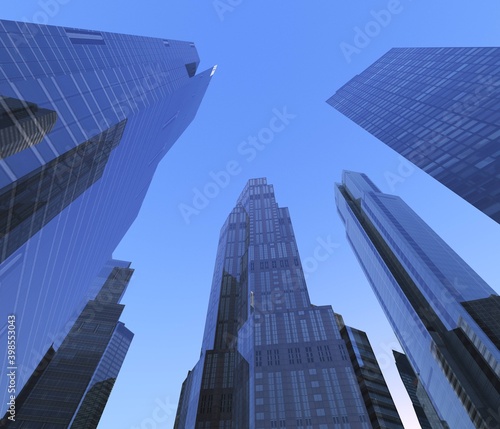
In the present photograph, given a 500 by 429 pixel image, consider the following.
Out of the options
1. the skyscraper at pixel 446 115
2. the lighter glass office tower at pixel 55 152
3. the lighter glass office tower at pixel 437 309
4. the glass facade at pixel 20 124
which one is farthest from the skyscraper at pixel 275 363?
the glass facade at pixel 20 124

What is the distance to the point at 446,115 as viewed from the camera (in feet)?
182

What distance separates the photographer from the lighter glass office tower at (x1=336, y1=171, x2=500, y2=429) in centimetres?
8025

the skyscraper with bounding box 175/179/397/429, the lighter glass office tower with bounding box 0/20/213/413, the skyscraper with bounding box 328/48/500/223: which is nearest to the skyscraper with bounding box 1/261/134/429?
the skyscraper with bounding box 175/179/397/429

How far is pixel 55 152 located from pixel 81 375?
142802 millimetres

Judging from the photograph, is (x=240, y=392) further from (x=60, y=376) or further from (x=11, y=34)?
(x=11, y=34)

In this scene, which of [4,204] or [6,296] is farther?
[6,296]

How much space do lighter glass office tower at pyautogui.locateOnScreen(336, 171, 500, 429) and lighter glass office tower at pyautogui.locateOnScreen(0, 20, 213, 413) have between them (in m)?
84.0

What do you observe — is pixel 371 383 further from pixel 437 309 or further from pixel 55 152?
pixel 55 152

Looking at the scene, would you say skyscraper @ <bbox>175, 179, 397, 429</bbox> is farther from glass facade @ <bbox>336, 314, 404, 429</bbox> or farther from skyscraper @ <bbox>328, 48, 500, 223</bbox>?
skyscraper @ <bbox>328, 48, 500, 223</bbox>

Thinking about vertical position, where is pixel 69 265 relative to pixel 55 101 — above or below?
above

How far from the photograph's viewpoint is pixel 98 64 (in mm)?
46125

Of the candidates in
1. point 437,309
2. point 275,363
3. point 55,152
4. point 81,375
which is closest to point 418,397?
point 437,309

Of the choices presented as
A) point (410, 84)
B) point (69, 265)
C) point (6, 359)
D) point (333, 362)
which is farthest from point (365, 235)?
point (6, 359)

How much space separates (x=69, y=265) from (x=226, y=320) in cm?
12392
